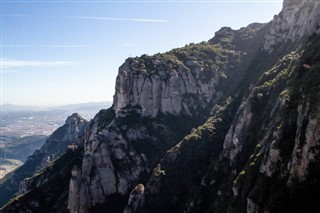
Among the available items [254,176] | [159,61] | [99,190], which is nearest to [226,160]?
[254,176]

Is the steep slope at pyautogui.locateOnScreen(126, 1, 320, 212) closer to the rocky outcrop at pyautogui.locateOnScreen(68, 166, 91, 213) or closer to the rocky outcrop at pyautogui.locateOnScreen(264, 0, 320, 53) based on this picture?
the rocky outcrop at pyautogui.locateOnScreen(264, 0, 320, 53)

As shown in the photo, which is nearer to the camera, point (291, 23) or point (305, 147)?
point (305, 147)

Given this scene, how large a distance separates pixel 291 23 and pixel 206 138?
60.4 meters

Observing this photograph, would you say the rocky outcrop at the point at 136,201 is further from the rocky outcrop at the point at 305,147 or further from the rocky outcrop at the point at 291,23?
the rocky outcrop at the point at 291,23

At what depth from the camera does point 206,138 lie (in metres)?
126

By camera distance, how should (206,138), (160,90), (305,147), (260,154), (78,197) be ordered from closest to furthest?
1. (305,147)
2. (260,154)
3. (206,138)
4. (78,197)
5. (160,90)

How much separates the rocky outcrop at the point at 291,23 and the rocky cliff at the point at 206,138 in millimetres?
545

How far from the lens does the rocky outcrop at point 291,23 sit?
125 m

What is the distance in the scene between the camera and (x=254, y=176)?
7100 cm

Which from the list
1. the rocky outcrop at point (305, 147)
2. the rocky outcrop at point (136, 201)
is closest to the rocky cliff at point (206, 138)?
the rocky outcrop at point (305, 147)

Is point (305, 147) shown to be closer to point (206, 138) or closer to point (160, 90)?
point (206, 138)

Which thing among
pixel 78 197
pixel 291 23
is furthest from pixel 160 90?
pixel 291 23

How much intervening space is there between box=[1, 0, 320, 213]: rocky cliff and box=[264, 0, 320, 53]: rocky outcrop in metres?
0.55

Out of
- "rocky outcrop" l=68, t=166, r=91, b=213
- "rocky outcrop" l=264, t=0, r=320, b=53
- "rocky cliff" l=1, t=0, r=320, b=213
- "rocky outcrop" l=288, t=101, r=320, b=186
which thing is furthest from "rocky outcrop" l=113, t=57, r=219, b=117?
"rocky outcrop" l=288, t=101, r=320, b=186
